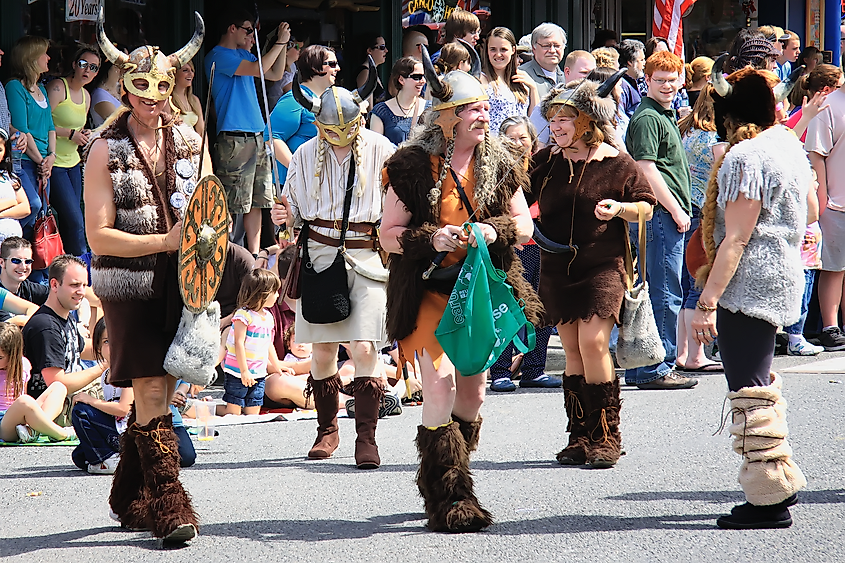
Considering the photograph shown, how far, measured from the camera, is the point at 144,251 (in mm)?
5012

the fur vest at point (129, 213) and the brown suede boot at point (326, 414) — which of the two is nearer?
the fur vest at point (129, 213)

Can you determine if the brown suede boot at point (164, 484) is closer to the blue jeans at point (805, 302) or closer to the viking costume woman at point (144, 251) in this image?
the viking costume woman at point (144, 251)

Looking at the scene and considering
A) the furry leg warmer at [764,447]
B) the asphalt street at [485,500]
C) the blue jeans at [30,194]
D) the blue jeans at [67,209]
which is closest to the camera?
the asphalt street at [485,500]

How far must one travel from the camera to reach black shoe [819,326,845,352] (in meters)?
10.7

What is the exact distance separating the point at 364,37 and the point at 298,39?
727 mm

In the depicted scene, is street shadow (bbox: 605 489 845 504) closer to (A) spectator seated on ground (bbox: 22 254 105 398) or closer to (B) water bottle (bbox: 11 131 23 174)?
(A) spectator seated on ground (bbox: 22 254 105 398)

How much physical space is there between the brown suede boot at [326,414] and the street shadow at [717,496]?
73.2 inches

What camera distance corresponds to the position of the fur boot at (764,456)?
4.97 meters

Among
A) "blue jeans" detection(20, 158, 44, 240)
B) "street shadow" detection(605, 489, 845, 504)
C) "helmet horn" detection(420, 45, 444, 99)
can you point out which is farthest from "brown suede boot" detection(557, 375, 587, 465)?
"blue jeans" detection(20, 158, 44, 240)

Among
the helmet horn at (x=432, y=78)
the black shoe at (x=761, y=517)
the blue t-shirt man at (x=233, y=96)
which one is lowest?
the black shoe at (x=761, y=517)

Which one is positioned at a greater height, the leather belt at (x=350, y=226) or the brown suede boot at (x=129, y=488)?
the leather belt at (x=350, y=226)

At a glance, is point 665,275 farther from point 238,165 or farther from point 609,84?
point 238,165

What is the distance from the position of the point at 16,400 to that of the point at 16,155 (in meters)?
3.01

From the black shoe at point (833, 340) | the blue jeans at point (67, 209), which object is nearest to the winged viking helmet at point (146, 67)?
the blue jeans at point (67, 209)
